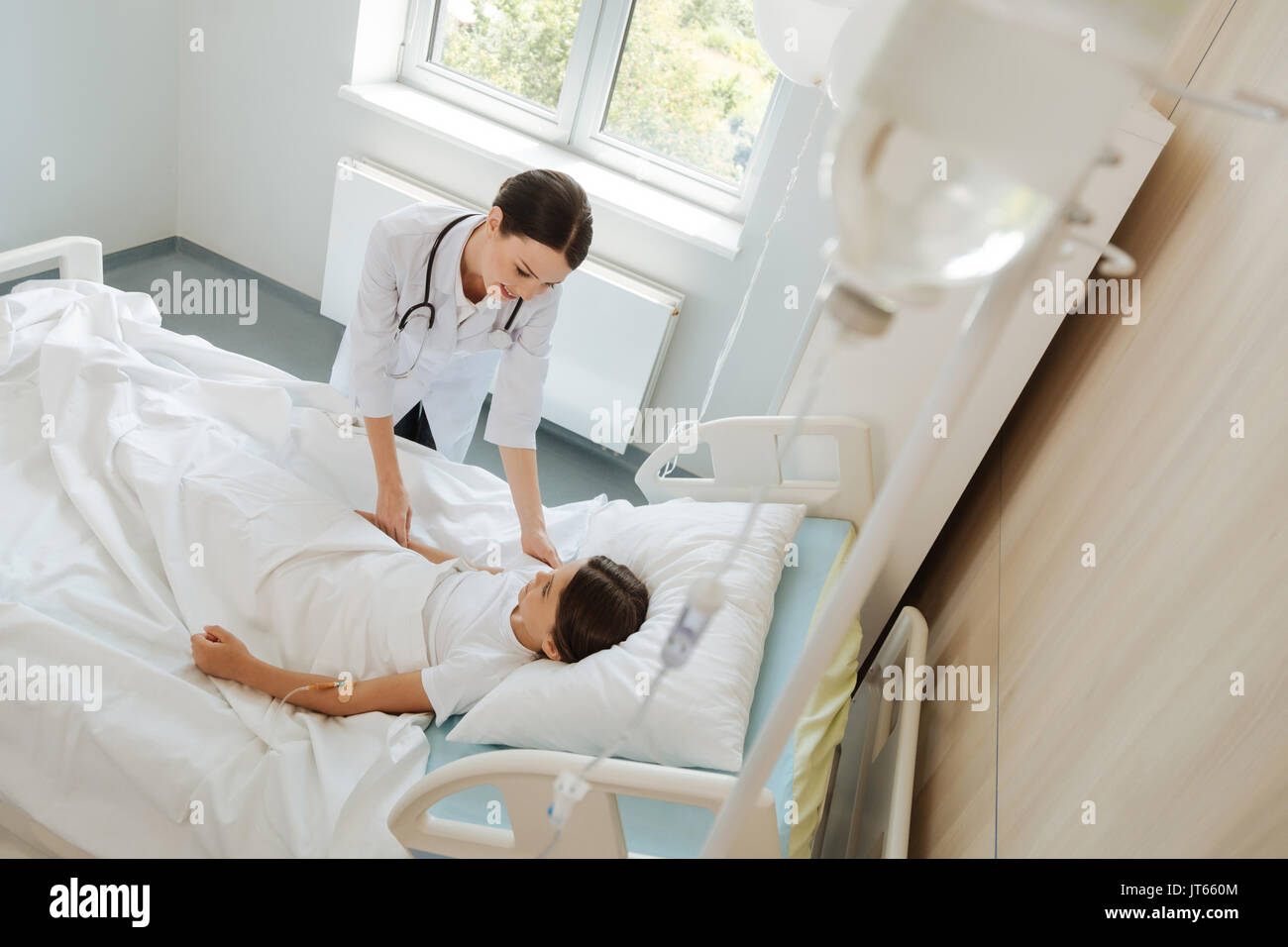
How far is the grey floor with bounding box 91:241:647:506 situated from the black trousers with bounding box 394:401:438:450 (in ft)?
2.13

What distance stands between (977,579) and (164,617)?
4.72 feet

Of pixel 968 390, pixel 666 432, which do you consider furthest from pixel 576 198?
pixel 666 432

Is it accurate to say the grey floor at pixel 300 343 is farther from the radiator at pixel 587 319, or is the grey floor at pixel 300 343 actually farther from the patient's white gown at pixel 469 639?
the patient's white gown at pixel 469 639

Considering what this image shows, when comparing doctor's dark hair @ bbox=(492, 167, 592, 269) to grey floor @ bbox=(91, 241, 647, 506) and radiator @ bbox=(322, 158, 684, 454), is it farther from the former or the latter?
grey floor @ bbox=(91, 241, 647, 506)

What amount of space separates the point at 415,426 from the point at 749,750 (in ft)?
4.77

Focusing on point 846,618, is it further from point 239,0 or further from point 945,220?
point 239,0

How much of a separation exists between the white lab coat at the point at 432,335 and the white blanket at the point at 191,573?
15cm

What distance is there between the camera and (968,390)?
0.54m

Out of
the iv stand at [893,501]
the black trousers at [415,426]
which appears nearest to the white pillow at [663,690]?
Answer: the iv stand at [893,501]

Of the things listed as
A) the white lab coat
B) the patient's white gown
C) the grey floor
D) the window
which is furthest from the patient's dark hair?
the window

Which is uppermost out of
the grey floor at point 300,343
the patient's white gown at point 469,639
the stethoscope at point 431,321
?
the stethoscope at point 431,321

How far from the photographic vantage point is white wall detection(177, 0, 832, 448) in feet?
9.36

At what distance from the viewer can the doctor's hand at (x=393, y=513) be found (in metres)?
1.88

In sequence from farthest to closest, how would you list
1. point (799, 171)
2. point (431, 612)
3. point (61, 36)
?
point (61, 36)
point (799, 171)
point (431, 612)
